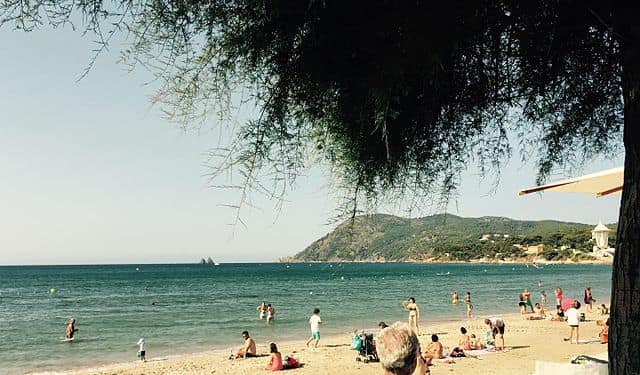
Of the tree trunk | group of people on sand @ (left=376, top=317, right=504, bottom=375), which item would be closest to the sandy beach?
group of people on sand @ (left=376, top=317, right=504, bottom=375)

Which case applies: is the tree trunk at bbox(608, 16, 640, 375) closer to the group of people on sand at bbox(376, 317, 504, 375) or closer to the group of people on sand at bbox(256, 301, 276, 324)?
the group of people on sand at bbox(376, 317, 504, 375)

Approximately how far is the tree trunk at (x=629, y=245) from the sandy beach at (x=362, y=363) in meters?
11.5

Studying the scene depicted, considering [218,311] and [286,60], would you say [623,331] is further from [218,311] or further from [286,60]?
[218,311]

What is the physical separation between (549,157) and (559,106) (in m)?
0.22

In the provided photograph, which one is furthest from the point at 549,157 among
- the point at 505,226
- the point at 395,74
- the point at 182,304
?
the point at 182,304

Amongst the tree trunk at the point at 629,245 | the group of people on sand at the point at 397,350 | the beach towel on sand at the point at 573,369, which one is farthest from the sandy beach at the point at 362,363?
the tree trunk at the point at 629,245

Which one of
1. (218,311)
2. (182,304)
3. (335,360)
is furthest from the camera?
(182,304)

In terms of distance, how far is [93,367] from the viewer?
1698 centimetres

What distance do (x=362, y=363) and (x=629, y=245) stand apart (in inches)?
525

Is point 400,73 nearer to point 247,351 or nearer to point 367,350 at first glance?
point 367,350

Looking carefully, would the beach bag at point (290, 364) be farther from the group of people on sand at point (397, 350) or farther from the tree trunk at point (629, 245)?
the tree trunk at point (629, 245)

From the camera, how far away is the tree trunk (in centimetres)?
163

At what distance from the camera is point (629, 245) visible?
1682 mm

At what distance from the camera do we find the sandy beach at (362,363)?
13.3 metres
